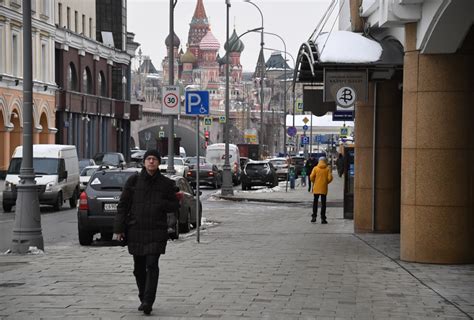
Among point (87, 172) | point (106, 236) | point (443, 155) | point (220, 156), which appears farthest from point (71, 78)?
point (443, 155)

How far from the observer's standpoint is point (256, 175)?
53969mm

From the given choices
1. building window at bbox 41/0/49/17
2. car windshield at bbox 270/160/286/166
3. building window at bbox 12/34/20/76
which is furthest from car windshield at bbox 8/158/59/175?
car windshield at bbox 270/160/286/166

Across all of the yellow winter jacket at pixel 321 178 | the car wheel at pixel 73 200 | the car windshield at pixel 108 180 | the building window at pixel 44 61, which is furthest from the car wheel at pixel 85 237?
the building window at pixel 44 61

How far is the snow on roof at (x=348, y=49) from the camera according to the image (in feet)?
59.4

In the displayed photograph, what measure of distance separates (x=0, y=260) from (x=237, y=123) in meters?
138

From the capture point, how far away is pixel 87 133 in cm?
7612

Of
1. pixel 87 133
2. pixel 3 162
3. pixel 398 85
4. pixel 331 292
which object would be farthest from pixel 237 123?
pixel 331 292

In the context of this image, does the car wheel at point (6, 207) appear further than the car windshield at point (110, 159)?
No

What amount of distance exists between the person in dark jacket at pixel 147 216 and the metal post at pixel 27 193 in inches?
287

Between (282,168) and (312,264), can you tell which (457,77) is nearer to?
(312,264)

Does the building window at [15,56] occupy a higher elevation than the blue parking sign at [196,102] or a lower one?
higher

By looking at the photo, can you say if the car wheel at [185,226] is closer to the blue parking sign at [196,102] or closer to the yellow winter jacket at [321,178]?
the blue parking sign at [196,102]

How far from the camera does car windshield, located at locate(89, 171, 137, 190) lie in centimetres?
2097

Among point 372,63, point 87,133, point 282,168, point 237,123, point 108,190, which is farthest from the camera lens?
point 237,123
